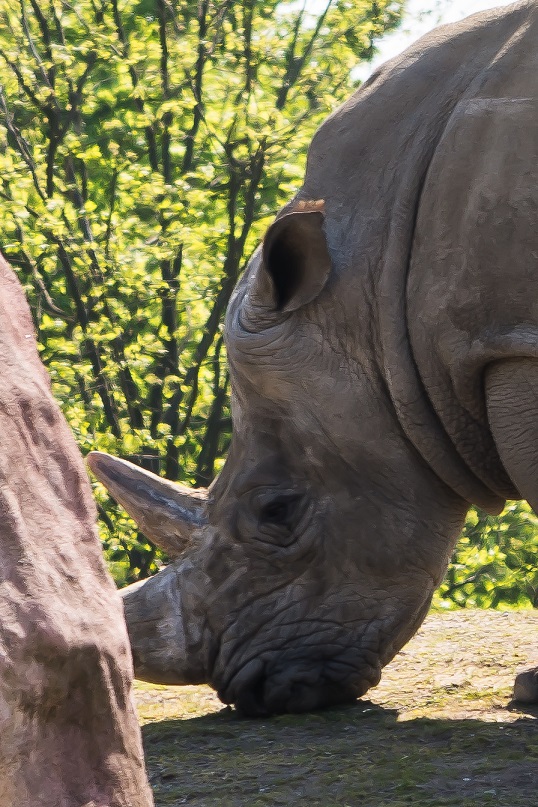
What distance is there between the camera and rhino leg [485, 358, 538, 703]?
4.07 m

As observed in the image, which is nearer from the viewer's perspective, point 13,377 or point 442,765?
point 13,377

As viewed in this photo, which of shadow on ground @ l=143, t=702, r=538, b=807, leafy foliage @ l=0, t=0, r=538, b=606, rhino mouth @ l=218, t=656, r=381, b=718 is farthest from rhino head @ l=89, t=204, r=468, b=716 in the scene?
leafy foliage @ l=0, t=0, r=538, b=606

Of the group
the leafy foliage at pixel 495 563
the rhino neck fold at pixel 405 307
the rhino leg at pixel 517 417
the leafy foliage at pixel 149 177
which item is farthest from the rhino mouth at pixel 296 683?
the leafy foliage at pixel 495 563

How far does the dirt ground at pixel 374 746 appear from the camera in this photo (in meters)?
3.83

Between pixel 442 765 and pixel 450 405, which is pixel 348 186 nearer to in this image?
pixel 450 405

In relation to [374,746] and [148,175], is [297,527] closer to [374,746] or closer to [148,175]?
[374,746]

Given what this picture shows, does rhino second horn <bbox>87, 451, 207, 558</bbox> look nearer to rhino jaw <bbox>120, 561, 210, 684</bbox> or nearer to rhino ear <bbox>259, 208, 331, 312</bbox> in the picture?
rhino jaw <bbox>120, 561, 210, 684</bbox>

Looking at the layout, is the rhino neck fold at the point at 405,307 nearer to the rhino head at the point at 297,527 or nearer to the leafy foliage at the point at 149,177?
the rhino head at the point at 297,527

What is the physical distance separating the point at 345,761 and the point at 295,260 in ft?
5.22

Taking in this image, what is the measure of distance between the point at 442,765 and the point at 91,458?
6.11 ft

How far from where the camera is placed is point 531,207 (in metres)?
3.99

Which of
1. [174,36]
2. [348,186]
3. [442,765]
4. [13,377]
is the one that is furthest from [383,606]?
[174,36]

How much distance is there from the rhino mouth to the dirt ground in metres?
0.07

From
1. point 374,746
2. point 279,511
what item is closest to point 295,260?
point 279,511
